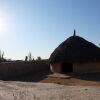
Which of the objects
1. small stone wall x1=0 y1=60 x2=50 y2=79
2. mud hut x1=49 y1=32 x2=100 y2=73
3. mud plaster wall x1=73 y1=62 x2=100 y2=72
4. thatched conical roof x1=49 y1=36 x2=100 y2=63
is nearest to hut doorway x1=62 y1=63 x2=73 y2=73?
mud hut x1=49 y1=32 x2=100 y2=73

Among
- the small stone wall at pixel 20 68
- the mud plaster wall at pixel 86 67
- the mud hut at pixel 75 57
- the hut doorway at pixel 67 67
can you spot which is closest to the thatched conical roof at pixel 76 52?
the mud hut at pixel 75 57

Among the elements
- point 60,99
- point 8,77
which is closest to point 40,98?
point 60,99

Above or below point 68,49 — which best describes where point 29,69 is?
below

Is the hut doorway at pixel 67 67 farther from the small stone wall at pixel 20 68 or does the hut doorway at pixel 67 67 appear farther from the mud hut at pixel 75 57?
the small stone wall at pixel 20 68

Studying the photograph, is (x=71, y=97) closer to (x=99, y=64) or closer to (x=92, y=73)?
(x=92, y=73)

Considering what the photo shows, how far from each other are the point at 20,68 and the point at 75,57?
20.2 ft

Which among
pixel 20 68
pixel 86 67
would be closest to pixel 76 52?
pixel 86 67

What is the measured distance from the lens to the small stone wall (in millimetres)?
24855

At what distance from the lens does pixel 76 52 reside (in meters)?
26.5

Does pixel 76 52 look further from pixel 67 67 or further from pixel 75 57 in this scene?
pixel 67 67

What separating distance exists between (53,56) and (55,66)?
117cm

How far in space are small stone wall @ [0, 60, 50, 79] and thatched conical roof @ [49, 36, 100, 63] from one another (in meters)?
3.06

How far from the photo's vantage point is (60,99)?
10.5m

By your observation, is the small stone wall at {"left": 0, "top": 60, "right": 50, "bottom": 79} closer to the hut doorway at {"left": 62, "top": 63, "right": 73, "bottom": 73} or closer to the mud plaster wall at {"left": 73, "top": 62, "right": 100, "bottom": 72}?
the hut doorway at {"left": 62, "top": 63, "right": 73, "bottom": 73}
